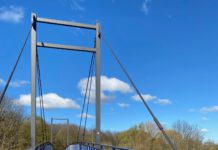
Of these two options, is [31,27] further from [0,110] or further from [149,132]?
[149,132]

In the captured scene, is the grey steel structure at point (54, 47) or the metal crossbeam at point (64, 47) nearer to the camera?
the grey steel structure at point (54, 47)

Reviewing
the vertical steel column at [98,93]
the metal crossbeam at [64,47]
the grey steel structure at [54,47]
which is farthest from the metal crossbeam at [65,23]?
the metal crossbeam at [64,47]

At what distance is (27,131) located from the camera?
24.6 m

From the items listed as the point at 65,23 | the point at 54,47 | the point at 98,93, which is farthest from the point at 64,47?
→ the point at 98,93

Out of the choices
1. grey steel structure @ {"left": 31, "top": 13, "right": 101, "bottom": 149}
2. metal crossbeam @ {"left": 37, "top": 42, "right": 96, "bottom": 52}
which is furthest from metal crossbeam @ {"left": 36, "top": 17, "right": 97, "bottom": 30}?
metal crossbeam @ {"left": 37, "top": 42, "right": 96, "bottom": 52}

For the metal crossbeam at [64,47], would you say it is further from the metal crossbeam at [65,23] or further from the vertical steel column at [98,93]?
the metal crossbeam at [65,23]

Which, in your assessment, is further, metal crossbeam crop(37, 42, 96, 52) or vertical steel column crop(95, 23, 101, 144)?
metal crossbeam crop(37, 42, 96, 52)

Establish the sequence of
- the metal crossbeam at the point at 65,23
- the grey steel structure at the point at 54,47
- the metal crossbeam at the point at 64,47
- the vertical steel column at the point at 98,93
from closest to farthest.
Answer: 1. the grey steel structure at the point at 54,47
2. the vertical steel column at the point at 98,93
3. the metal crossbeam at the point at 65,23
4. the metal crossbeam at the point at 64,47

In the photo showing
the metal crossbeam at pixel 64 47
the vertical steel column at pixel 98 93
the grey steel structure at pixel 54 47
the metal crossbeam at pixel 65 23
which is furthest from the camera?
the metal crossbeam at pixel 64 47

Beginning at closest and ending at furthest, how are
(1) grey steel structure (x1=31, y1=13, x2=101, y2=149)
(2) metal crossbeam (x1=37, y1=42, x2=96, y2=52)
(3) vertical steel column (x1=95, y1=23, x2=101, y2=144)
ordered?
(1) grey steel structure (x1=31, y1=13, x2=101, y2=149) < (3) vertical steel column (x1=95, y1=23, x2=101, y2=144) < (2) metal crossbeam (x1=37, y1=42, x2=96, y2=52)

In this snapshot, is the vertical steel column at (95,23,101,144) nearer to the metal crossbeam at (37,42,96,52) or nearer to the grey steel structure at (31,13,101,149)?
the grey steel structure at (31,13,101,149)

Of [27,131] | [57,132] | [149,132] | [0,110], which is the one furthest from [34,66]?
[149,132]

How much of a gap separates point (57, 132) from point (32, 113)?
27.4 m

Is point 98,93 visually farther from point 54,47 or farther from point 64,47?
point 54,47
